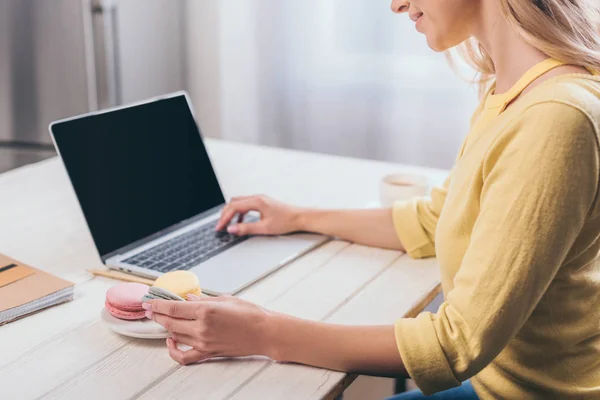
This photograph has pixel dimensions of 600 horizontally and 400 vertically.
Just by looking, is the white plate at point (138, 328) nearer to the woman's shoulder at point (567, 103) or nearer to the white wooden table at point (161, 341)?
the white wooden table at point (161, 341)

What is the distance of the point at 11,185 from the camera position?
1631mm

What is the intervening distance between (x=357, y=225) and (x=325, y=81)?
157 cm

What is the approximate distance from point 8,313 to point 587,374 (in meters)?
0.77

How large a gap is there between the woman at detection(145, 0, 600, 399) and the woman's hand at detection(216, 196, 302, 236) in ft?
1.27

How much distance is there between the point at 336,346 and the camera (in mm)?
945

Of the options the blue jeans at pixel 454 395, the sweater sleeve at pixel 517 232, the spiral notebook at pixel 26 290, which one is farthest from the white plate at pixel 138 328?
the blue jeans at pixel 454 395

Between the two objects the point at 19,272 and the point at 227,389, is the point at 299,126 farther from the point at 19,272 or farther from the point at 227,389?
the point at 227,389

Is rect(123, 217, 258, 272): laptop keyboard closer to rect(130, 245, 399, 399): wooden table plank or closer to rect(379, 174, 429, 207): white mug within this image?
rect(130, 245, 399, 399): wooden table plank

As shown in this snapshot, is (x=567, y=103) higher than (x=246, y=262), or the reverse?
(x=567, y=103)

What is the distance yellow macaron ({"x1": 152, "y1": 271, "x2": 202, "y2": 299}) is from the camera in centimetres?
105

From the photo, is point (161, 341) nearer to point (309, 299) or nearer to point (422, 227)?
point (309, 299)

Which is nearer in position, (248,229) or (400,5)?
(400,5)

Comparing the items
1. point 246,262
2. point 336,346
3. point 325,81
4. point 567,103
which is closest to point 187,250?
point 246,262

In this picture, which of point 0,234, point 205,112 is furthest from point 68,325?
point 205,112
